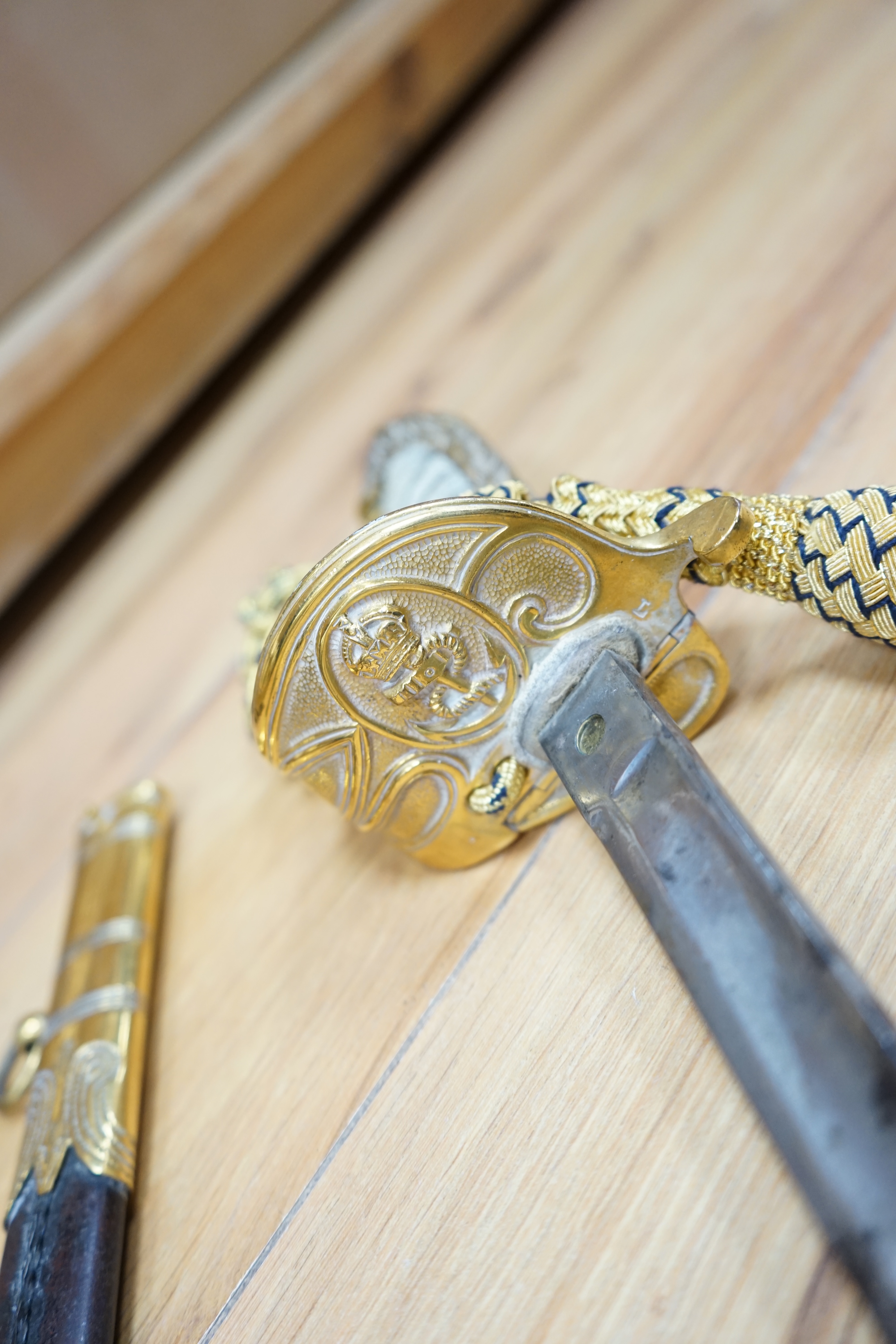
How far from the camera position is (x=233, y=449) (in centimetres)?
146

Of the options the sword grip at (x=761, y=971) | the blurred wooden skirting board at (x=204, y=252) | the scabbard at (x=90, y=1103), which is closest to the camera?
the sword grip at (x=761, y=971)

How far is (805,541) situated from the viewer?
588 millimetres

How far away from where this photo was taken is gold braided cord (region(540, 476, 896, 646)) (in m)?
0.55

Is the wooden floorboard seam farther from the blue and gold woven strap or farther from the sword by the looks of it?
the blue and gold woven strap

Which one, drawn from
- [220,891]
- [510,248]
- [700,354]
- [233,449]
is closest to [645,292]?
[700,354]

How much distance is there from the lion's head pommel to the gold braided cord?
136 mm

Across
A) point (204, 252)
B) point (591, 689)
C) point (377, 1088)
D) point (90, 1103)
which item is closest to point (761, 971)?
point (591, 689)

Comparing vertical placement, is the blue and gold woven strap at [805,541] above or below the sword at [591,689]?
above

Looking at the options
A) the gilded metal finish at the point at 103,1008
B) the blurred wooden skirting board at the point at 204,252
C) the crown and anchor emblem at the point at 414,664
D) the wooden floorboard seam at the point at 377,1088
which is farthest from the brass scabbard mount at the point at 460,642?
the blurred wooden skirting board at the point at 204,252

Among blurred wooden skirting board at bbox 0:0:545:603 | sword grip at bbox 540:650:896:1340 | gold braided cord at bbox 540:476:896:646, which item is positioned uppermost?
blurred wooden skirting board at bbox 0:0:545:603

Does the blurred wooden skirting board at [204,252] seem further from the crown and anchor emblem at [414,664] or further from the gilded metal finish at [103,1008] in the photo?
the crown and anchor emblem at [414,664]

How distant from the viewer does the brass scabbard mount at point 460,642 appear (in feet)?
1.89

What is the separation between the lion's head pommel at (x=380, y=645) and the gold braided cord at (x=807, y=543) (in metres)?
0.14

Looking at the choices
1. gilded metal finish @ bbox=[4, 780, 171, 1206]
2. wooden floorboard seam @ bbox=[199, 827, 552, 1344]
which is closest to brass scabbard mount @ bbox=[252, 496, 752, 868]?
wooden floorboard seam @ bbox=[199, 827, 552, 1344]
